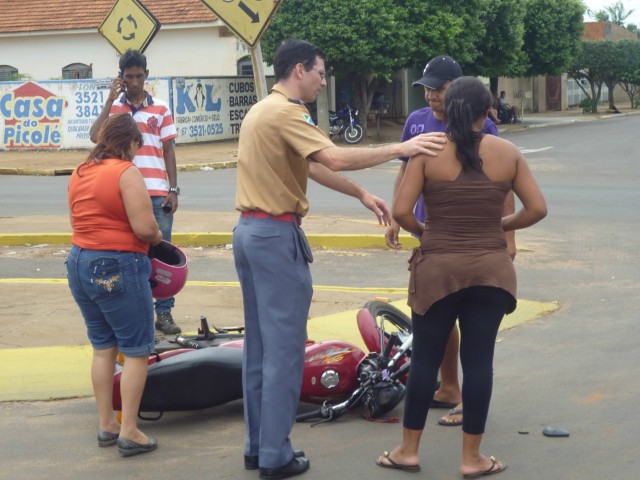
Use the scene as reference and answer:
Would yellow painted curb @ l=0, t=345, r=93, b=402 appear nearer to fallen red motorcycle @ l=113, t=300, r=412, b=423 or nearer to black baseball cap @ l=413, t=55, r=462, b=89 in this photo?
fallen red motorcycle @ l=113, t=300, r=412, b=423

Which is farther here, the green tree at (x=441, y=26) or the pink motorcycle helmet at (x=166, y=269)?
the green tree at (x=441, y=26)

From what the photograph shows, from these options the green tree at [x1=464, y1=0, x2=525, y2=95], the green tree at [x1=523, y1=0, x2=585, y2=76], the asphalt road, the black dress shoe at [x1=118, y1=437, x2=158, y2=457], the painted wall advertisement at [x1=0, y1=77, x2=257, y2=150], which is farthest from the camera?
the green tree at [x1=523, y1=0, x2=585, y2=76]

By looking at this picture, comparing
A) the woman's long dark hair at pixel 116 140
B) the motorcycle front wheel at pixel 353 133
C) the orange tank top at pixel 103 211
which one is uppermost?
the woman's long dark hair at pixel 116 140

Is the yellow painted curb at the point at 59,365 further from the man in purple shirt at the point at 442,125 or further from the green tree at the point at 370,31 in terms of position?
the green tree at the point at 370,31

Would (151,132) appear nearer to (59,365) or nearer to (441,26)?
(59,365)

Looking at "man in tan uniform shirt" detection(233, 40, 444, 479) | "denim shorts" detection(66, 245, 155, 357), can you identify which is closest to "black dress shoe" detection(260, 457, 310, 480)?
"man in tan uniform shirt" detection(233, 40, 444, 479)

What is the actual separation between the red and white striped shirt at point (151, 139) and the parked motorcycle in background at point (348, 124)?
25.3 m

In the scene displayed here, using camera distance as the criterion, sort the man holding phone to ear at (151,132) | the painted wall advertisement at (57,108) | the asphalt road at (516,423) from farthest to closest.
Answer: the painted wall advertisement at (57,108), the man holding phone to ear at (151,132), the asphalt road at (516,423)

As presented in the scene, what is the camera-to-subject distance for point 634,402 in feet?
18.9

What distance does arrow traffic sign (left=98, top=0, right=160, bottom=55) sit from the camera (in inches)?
603

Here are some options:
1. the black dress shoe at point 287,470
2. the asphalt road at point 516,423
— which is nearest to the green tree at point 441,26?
the asphalt road at point 516,423

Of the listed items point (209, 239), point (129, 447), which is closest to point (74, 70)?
point (209, 239)

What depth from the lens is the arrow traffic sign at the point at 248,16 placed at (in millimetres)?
10844

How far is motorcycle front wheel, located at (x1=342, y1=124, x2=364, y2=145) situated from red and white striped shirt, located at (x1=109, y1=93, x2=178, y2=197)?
25479 mm
